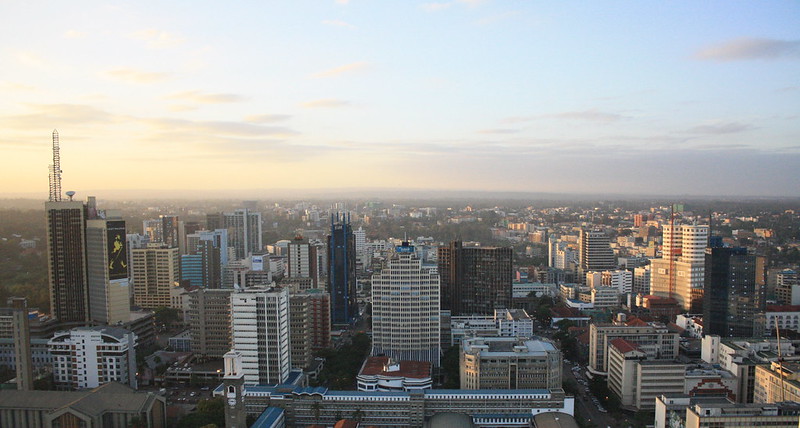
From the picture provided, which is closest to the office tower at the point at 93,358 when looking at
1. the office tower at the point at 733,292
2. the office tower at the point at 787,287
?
the office tower at the point at 733,292

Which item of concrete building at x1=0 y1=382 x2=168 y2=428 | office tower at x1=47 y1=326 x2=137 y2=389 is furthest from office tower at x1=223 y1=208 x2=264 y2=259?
concrete building at x1=0 y1=382 x2=168 y2=428

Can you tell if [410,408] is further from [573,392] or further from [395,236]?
[395,236]

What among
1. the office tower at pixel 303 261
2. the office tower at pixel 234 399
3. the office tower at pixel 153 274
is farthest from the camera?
the office tower at pixel 303 261

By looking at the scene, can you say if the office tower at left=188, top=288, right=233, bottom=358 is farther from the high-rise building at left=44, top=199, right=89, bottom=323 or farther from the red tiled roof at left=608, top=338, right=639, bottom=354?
the red tiled roof at left=608, top=338, right=639, bottom=354

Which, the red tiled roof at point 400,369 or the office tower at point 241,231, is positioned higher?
the office tower at point 241,231

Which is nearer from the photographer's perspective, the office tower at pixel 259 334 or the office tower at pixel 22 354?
the office tower at pixel 22 354

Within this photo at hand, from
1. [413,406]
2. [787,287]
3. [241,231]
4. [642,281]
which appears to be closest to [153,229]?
[241,231]

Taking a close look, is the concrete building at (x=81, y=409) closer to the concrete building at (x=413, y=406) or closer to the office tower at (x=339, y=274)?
the concrete building at (x=413, y=406)

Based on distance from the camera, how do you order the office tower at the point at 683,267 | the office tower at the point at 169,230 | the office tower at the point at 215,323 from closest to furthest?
the office tower at the point at 215,323 < the office tower at the point at 683,267 < the office tower at the point at 169,230
